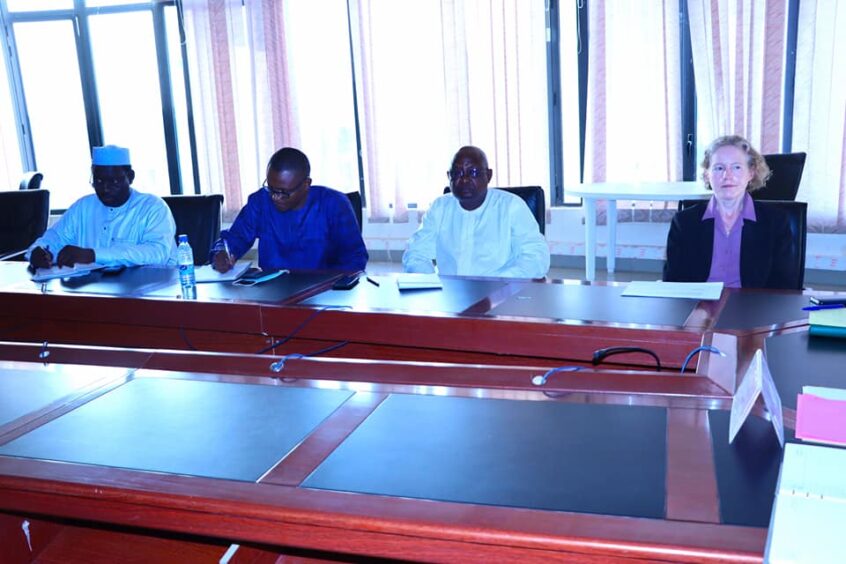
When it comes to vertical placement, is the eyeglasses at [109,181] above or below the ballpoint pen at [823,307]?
above

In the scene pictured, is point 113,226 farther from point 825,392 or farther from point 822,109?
point 822,109

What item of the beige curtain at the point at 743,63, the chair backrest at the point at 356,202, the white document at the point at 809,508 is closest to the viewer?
the white document at the point at 809,508

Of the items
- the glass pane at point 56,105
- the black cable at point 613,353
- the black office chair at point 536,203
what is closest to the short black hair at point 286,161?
the black office chair at point 536,203

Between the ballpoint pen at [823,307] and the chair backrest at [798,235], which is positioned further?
the chair backrest at [798,235]

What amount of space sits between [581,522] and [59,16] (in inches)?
276

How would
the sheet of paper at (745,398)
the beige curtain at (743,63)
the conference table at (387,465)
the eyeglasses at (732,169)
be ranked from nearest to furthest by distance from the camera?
the conference table at (387,465)
the sheet of paper at (745,398)
the eyeglasses at (732,169)
the beige curtain at (743,63)

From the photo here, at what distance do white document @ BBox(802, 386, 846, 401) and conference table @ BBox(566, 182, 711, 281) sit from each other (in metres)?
2.77

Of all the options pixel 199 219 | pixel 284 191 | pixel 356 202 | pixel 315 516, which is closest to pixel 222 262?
pixel 284 191

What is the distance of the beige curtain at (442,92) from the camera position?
5129mm

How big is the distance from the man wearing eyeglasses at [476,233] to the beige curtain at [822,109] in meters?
2.59

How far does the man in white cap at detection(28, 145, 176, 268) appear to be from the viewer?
2916 millimetres

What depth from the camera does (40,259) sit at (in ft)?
9.34

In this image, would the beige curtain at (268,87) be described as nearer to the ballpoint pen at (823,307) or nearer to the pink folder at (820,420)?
the ballpoint pen at (823,307)

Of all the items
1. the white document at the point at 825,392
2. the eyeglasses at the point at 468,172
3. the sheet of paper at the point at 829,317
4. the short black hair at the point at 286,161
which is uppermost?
the short black hair at the point at 286,161
